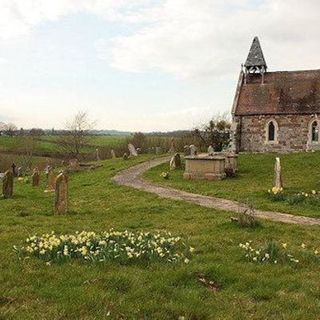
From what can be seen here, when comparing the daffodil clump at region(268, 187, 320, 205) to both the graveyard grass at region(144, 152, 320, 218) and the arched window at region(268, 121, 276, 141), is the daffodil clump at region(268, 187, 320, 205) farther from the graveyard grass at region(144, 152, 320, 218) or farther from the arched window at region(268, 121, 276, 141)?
the arched window at region(268, 121, 276, 141)

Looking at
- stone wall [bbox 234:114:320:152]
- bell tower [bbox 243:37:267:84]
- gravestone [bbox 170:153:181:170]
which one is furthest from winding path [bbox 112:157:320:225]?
bell tower [bbox 243:37:267:84]

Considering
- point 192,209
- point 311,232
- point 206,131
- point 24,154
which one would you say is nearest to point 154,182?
point 192,209

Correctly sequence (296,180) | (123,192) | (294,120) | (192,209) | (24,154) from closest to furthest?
(192,209) < (123,192) < (296,180) < (294,120) < (24,154)

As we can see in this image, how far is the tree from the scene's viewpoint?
1829 inches

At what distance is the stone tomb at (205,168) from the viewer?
23.1 m

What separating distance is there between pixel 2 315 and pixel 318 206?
39.9 feet

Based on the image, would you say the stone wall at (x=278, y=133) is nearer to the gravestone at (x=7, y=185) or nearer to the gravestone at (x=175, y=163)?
the gravestone at (x=175, y=163)

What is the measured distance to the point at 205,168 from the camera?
76.4ft

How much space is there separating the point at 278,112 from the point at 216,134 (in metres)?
11.2

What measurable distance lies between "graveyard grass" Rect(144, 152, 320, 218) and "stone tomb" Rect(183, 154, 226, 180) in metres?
0.53

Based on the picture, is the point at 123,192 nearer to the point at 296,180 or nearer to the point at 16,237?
the point at 296,180

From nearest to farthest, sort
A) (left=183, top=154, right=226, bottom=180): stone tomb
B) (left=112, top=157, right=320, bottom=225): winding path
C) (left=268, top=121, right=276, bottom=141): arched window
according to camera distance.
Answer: (left=112, top=157, right=320, bottom=225): winding path
(left=183, top=154, right=226, bottom=180): stone tomb
(left=268, top=121, right=276, bottom=141): arched window

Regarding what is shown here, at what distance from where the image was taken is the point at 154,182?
23.1 metres

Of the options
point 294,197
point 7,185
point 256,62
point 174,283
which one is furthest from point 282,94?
point 174,283
